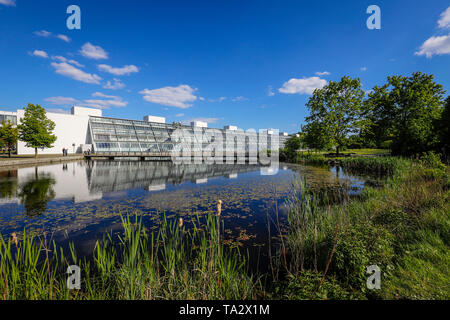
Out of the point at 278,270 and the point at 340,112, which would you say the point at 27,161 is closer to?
the point at 278,270

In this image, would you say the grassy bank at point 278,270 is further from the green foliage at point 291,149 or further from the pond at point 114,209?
the green foliage at point 291,149

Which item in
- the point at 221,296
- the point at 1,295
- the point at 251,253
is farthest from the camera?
the point at 251,253

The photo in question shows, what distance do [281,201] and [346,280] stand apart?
6.12 m

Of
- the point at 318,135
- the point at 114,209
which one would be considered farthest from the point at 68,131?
the point at 318,135

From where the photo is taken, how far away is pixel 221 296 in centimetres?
287

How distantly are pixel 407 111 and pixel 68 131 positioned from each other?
225 feet

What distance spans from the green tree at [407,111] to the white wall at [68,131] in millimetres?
62172

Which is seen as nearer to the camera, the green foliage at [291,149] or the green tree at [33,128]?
the green tree at [33,128]

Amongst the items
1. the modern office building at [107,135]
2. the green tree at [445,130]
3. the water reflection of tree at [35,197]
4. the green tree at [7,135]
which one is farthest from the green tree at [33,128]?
the green tree at [445,130]

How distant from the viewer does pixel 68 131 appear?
45.3 meters

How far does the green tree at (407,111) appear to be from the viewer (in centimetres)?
2125

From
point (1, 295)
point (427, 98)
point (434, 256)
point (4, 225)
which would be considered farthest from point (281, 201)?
point (427, 98)

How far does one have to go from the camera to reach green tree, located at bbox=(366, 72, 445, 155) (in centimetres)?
2125
